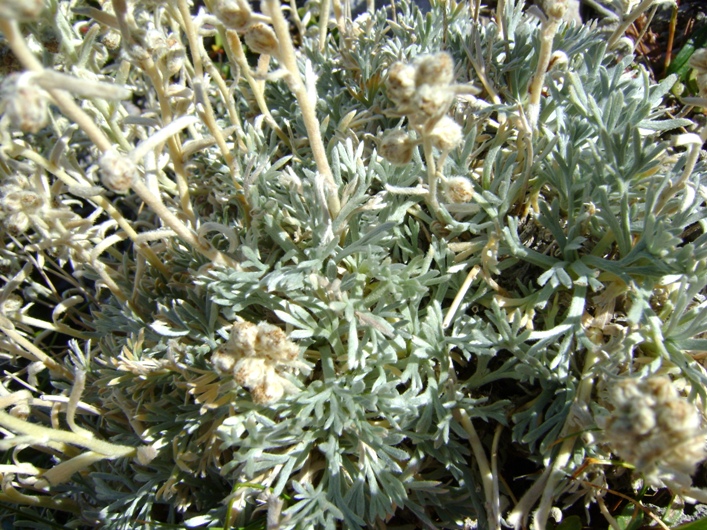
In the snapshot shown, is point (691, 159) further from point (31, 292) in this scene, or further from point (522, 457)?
point (31, 292)

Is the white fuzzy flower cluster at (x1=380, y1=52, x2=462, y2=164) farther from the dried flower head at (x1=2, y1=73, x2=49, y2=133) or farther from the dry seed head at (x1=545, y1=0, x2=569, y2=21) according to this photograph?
the dried flower head at (x1=2, y1=73, x2=49, y2=133)

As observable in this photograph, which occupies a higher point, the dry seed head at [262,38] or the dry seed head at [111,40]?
the dry seed head at [262,38]

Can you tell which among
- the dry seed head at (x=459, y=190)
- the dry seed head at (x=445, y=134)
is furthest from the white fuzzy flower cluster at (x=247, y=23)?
the dry seed head at (x=459, y=190)

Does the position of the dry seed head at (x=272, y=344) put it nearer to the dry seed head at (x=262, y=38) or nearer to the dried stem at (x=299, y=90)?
the dried stem at (x=299, y=90)

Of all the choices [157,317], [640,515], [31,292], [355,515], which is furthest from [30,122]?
[640,515]

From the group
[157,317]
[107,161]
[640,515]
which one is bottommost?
[640,515]

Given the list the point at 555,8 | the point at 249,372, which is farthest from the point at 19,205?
the point at 555,8

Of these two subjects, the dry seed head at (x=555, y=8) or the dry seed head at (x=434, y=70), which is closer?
the dry seed head at (x=434, y=70)
